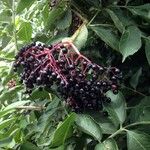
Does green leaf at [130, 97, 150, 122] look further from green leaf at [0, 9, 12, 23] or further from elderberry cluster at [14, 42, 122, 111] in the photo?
green leaf at [0, 9, 12, 23]

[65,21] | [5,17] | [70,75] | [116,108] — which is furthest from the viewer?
[5,17]

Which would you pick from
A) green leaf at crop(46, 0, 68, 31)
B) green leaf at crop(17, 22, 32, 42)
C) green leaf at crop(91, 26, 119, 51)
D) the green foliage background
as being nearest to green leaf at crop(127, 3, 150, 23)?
the green foliage background

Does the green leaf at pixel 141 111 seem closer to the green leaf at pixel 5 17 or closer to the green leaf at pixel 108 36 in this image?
the green leaf at pixel 108 36

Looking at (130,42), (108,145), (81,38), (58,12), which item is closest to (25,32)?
(58,12)

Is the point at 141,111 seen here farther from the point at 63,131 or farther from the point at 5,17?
the point at 5,17

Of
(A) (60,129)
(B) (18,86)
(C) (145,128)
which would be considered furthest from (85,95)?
(B) (18,86)

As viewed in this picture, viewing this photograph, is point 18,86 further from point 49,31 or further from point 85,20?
point 85,20

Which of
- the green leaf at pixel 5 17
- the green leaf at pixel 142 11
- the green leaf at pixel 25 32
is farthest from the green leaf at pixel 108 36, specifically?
the green leaf at pixel 5 17
